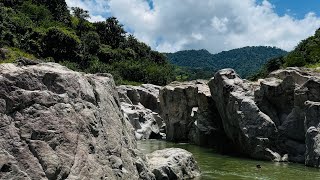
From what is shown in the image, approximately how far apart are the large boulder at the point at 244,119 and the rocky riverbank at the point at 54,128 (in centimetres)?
2606

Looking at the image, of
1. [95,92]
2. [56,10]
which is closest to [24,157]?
[95,92]

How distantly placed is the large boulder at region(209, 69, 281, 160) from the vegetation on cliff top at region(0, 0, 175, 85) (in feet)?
184

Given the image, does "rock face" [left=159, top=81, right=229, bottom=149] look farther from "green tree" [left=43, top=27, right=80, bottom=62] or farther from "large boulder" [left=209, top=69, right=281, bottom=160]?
"green tree" [left=43, top=27, right=80, bottom=62]

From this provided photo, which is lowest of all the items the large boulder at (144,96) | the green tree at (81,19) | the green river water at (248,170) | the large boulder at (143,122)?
the green river water at (248,170)

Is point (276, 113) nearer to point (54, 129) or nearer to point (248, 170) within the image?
point (248, 170)

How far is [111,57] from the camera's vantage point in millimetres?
135500

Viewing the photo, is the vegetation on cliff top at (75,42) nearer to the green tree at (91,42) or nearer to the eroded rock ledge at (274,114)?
the green tree at (91,42)

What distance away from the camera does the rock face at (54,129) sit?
16000mm

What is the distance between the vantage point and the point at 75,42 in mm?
123562

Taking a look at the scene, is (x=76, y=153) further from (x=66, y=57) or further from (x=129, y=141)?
(x=66, y=57)

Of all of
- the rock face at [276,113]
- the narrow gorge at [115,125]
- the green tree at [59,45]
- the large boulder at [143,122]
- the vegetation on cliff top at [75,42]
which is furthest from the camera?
the green tree at [59,45]

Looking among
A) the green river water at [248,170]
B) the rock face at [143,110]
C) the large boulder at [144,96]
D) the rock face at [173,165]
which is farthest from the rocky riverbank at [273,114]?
the large boulder at [144,96]

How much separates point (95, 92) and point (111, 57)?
4528 inches

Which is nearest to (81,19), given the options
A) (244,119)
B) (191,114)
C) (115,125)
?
(191,114)
